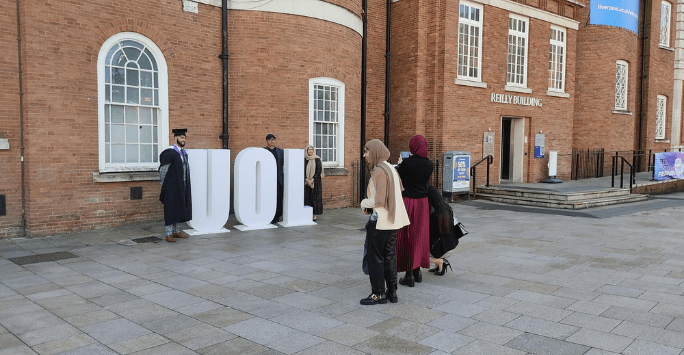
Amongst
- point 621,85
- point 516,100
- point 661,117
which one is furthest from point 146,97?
point 661,117

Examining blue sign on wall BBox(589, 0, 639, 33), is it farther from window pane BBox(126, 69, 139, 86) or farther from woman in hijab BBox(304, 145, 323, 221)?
window pane BBox(126, 69, 139, 86)

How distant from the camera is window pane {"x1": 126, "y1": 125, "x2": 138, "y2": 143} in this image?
402 inches

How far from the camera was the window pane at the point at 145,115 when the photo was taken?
34.0 feet

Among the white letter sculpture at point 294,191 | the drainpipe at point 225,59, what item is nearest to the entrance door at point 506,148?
the white letter sculpture at point 294,191

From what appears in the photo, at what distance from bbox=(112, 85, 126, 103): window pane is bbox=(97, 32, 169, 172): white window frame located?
0.74ft

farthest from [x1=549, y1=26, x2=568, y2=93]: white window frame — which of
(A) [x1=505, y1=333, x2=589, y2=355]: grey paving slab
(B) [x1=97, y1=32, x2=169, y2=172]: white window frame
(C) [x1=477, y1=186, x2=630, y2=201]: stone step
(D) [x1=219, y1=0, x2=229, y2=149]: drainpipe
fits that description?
(A) [x1=505, y1=333, x2=589, y2=355]: grey paving slab

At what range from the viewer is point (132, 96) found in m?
10.2

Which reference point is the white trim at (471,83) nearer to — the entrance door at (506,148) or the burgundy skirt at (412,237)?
the entrance door at (506,148)

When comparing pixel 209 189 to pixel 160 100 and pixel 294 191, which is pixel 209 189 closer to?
pixel 294 191

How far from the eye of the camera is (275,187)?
10.3 meters

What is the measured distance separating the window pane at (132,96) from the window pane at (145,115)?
8.1 inches

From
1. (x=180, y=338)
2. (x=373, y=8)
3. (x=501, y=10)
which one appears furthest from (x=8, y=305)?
(x=501, y=10)

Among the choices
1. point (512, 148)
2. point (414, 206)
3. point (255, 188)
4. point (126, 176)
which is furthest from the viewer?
point (512, 148)

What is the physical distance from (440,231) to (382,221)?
1296 mm
